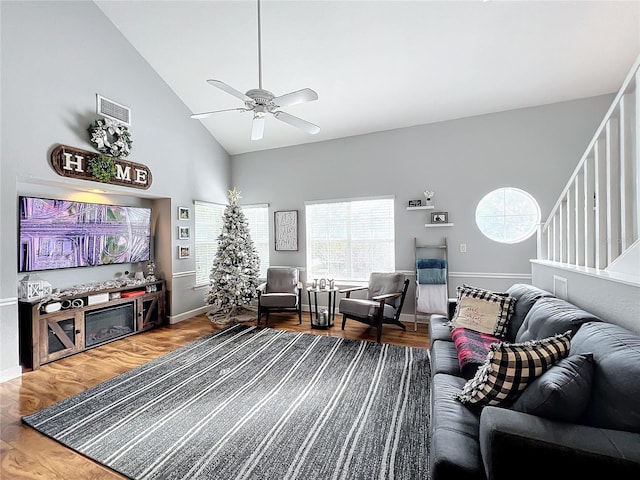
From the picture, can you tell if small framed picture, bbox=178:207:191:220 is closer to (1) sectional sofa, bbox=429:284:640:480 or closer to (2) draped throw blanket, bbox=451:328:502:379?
(2) draped throw blanket, bbox=451:328:502:379

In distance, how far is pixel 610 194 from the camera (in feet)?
5.94

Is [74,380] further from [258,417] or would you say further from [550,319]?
[550,319]

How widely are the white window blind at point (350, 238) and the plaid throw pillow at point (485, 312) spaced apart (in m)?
2.10

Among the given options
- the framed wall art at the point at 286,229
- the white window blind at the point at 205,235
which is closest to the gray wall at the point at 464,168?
the framed wall art at the point at 286,229

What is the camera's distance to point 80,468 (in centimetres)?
176

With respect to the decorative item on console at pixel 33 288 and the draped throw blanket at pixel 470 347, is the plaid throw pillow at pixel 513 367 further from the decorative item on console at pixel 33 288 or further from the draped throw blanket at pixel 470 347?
the decorative item on console at pixel 33 288

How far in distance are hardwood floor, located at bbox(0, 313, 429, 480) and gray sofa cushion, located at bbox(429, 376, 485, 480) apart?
1.80 metres

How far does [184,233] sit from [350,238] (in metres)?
2.89

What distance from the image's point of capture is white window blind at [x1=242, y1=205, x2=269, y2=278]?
5.88 metres

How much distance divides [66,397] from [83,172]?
2508 mm

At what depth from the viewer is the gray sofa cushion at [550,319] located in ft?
5.77

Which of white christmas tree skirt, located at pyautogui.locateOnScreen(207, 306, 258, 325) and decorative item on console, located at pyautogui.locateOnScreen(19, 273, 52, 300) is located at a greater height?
decorative item on console, located at pyautogui.locateOnScreen(19, 273, 52, 300)

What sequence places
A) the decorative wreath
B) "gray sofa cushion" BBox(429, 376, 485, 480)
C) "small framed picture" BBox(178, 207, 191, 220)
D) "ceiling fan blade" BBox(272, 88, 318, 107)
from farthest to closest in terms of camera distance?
"small framed picture" BBox(178, 207, 191, 220) → the decorative wreath → "ceiling fan blade" BBox(272, 88, 318, 107) → "gray sofa cushion" BBox(429, 376, 485, 480)

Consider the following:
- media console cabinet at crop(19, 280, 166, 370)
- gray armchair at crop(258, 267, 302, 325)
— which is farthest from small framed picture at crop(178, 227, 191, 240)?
gray armchair at crop(258, 267, 302, 325)
